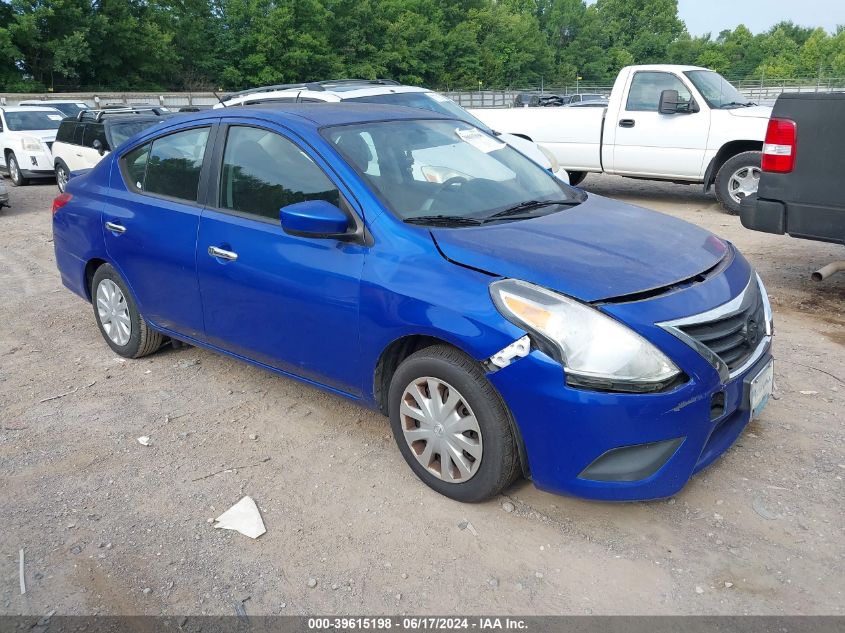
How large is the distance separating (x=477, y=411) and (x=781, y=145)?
397 centimetres

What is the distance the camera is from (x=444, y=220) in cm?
353

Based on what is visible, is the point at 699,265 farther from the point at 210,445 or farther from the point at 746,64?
the point at 746,64

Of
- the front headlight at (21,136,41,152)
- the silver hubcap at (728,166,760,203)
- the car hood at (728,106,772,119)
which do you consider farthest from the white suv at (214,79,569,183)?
the front headlight at (21,136,41,152)

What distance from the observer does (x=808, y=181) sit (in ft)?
18.3

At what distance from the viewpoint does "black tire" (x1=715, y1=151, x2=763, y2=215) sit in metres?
9.45

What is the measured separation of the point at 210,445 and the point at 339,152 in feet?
5.55

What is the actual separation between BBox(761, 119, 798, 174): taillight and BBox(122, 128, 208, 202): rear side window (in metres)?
4.17

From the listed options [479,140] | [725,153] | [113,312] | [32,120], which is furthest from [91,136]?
[479,140]

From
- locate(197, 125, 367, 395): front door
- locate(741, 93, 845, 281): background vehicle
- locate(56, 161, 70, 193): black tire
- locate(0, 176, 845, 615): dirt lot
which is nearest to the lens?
locate(0, 176, 845, 615): dirt lot

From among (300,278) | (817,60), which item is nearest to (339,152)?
(300,278)

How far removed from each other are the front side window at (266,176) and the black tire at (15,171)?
43.4ft

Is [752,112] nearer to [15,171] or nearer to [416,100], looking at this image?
[416,100]

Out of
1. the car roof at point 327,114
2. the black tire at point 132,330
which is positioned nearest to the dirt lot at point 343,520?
the black tire at point 132,330

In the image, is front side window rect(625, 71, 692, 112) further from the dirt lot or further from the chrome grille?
the chrome grille
